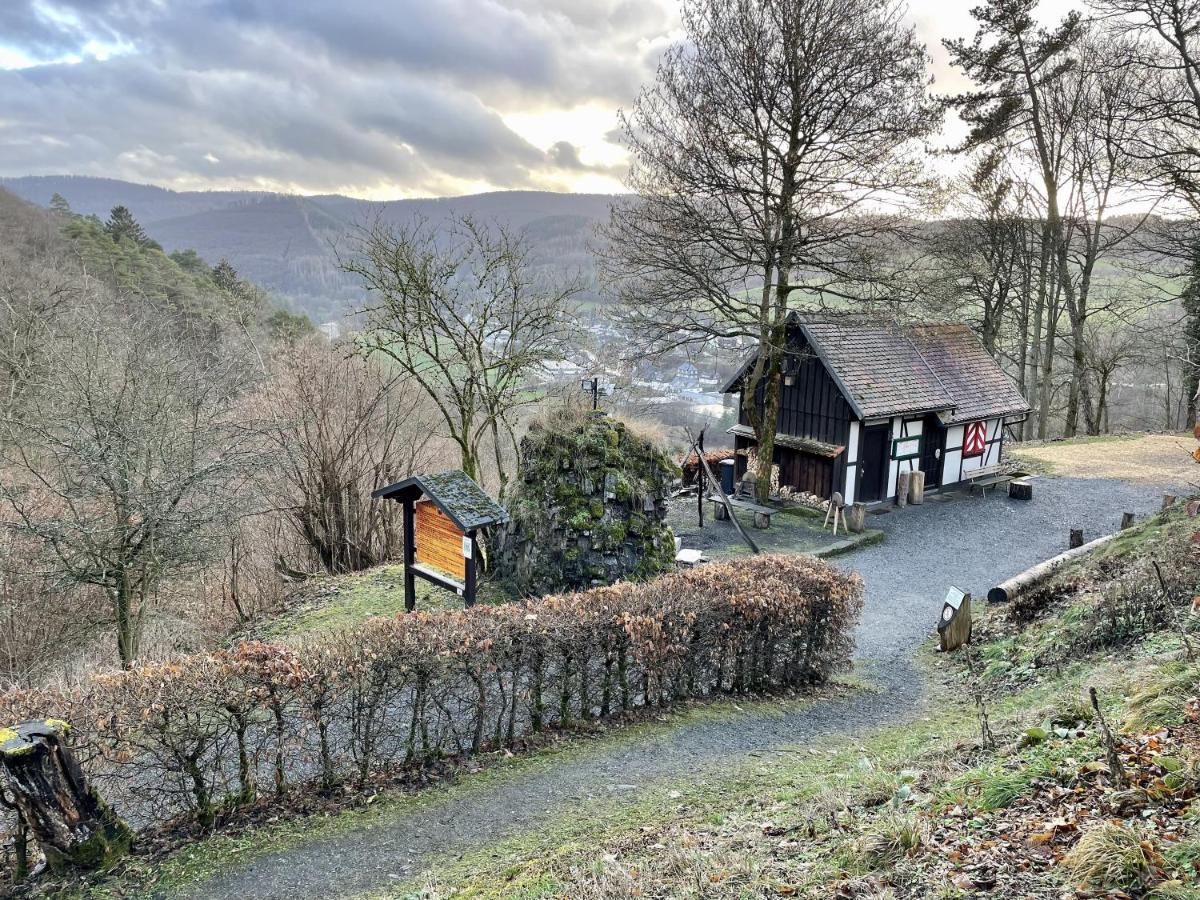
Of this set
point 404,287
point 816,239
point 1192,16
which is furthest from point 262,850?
point 1192,16

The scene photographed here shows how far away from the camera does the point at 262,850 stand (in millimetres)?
5828

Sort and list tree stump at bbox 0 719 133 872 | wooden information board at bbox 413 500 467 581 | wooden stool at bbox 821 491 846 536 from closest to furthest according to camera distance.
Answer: tree stump at bbox 0 719 133 872
wooden information board at bbox 413 500 467 581
wooden stool at bbox 821 491 846 536

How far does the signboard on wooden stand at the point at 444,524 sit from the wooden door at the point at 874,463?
1241 cm

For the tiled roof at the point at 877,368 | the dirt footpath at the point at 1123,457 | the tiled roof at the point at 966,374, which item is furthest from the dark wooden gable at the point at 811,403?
the dirt footpath at the point at 1123,457

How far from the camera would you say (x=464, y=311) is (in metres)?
17.5

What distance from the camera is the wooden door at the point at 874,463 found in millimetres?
19859

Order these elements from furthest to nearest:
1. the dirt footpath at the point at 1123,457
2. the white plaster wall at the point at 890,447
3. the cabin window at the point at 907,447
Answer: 1. the dirt footpath at the point at 1123,457
2. the cabin window at the point at 907,447
3. the white plaster wall at the point at 890,447

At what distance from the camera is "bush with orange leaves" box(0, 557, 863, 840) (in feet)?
19.0

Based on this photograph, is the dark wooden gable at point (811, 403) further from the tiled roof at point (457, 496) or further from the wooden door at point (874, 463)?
the tiled roof at point (457, 496)

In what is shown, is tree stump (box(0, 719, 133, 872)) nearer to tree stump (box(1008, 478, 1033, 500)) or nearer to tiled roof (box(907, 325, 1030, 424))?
tiled roof (box(907, 325, 1030, 424))

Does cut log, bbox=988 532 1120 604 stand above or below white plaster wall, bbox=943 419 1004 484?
below

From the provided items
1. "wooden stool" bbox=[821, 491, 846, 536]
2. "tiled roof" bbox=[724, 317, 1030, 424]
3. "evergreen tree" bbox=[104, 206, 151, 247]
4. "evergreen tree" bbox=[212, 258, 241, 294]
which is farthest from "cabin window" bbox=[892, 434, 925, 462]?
"evergreen tree" bbox=[104, 206, 151, 247]

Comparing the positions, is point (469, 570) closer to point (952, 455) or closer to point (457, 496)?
point (457, 496)

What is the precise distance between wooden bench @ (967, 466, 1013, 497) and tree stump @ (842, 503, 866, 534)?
5735mm
